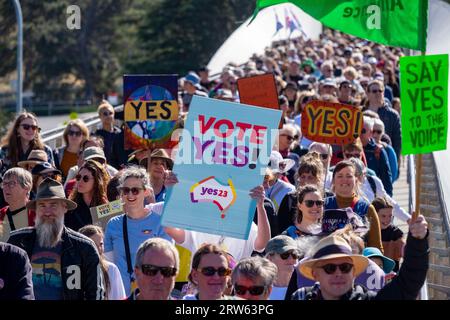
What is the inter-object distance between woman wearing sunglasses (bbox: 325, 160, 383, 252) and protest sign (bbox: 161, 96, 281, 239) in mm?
1755

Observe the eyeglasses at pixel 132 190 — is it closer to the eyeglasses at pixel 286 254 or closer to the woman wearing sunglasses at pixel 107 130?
Answer: the eyeglasses at pixel 286 254

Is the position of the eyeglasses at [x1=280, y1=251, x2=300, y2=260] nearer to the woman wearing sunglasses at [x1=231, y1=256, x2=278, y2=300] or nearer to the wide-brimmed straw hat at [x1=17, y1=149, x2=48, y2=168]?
the woman wearing sunglasses at [x1=231, y1=256, x2=278, y2=300]

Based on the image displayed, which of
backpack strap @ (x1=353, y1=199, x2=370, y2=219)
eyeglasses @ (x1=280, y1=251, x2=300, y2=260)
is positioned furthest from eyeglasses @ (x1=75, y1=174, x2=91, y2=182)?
eyeglasses @ (x1=280, y1=251, x2=300, y2=260)

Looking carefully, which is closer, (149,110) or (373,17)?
(373,17)

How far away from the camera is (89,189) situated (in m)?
11.4

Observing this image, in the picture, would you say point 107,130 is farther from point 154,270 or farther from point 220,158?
point 154,270

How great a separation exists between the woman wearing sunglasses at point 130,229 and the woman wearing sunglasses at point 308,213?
101 centimetres

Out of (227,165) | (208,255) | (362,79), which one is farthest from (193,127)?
(362,79)

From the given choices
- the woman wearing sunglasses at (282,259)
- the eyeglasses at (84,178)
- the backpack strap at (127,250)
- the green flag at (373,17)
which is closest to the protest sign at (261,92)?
the green flag at (373,17)

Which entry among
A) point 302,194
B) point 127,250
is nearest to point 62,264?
point 127,250

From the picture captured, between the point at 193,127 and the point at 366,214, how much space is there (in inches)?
84.0

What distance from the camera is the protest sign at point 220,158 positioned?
9.20 metres

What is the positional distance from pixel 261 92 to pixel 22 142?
2.59 metres
